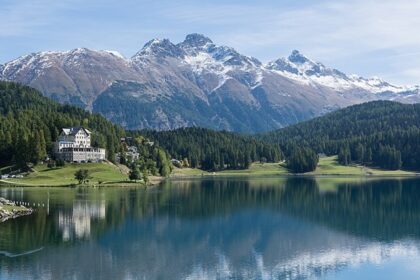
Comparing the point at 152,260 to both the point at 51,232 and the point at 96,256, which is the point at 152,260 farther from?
the point at 51,232

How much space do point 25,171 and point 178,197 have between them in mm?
51818

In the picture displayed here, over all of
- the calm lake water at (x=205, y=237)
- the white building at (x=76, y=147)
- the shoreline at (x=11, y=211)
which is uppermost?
the white building at (x=76, y=147)

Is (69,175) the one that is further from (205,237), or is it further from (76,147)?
(205,237)

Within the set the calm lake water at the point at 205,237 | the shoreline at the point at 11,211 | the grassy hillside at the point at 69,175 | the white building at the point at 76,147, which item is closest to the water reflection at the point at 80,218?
the calm lake water at the point at 205,237

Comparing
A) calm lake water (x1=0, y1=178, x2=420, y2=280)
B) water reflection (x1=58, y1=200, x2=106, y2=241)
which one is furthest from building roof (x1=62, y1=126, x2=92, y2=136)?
water reflection (x1=58, y1=200, x2=106, y2=241)

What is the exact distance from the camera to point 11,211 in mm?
93938

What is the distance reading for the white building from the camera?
184 meters

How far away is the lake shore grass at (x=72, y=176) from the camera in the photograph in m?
155

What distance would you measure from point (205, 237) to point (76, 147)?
355 ft

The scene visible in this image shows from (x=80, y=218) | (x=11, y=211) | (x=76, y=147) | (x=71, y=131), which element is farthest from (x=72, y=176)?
(x=80, y=218)

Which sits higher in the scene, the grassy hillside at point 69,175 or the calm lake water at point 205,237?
the grassy hillside at point 69,175

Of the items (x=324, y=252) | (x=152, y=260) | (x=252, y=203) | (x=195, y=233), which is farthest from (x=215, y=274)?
(x=252, y=203)

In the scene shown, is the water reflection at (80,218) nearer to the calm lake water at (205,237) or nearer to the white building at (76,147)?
the calm lake water at (205,237)

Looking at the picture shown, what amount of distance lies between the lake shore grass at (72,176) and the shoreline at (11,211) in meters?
51.3
